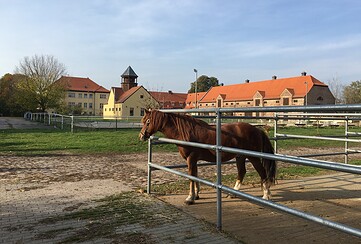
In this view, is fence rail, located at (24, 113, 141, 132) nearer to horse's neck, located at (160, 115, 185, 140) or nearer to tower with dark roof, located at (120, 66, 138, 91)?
horse's neck, located at (160, 115, 185, 140)

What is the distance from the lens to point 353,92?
60.4 metres

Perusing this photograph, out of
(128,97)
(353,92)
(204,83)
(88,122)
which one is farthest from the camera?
(204,83)

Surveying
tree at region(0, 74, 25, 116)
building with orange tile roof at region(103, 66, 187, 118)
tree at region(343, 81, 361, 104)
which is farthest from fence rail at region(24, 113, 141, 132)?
tree at region(343, 81, 361, 104)

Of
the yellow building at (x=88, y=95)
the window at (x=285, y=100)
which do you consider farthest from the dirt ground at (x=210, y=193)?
the yellow building at (x=88, y=95)

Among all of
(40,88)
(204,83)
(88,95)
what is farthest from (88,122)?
(204,83)

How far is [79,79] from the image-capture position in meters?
96.8

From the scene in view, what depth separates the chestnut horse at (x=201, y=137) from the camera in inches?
205

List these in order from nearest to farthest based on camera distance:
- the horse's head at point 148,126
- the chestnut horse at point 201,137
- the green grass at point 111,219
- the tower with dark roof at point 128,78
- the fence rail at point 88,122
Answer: the green grass at point 111,219, the chestnut horse at point 201,137, the horse's head at point 148,126, the fence rail at point 88,122, the tower with dark roof at point 128,78

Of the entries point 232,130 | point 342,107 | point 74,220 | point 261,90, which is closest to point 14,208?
point 74,220

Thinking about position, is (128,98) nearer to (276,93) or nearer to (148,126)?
(276,93)

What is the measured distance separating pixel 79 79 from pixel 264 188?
321 feet

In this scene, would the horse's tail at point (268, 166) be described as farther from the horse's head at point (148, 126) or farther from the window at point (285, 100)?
the window at point (285, 100)

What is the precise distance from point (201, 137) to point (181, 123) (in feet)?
1.35

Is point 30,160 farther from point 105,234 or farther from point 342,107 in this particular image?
point 342,107
